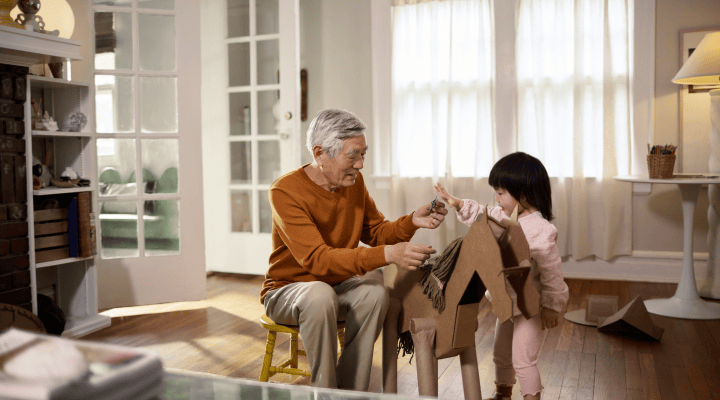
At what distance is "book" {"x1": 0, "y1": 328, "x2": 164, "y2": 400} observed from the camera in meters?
0.57

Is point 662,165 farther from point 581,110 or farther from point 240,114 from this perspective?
point 240,114

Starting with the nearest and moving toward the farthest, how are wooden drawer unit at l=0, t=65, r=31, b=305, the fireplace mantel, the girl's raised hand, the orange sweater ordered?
1. the orange sweater
2. the girl's raised hand
3. the fireplace mantel
4. wooden drawer unit at l=0, t=65, r=31, b=305

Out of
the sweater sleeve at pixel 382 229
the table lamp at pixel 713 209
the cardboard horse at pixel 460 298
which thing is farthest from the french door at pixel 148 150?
the table lamp at pixel 713 209

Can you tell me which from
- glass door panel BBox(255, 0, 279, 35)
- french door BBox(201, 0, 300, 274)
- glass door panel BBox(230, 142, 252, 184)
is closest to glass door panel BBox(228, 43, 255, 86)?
french door BBox(201, 0, 300, 274)

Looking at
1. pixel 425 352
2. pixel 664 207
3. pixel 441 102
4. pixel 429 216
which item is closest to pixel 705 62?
pixel 664 207

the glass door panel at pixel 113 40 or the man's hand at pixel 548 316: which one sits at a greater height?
the glass door panel at pixel 113 40

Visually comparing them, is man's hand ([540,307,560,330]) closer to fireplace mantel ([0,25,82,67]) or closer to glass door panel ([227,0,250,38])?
fireplace mantel ([0,25,82,67])

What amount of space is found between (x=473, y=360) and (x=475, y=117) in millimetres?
2753

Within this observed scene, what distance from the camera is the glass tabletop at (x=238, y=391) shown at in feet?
2.78

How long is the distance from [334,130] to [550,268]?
2.45ft

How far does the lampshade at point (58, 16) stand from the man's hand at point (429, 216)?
2077 mm

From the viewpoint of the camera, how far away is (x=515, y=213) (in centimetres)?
154

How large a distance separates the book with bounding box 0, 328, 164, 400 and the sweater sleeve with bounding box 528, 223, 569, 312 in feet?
4.18

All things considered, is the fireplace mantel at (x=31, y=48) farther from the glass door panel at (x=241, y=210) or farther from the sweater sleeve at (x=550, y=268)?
the sweater sleeve at (x=550, y=268)
